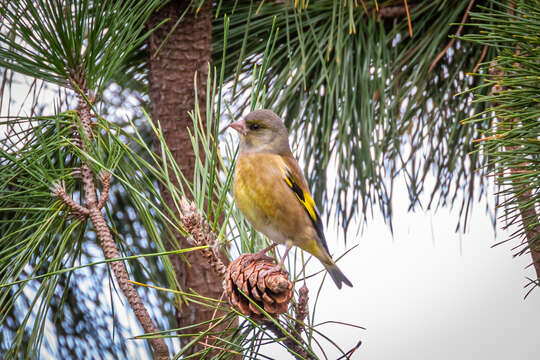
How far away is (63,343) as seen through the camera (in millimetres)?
1134

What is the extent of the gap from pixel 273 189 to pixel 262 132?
3.3 inches

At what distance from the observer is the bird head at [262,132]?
86cm

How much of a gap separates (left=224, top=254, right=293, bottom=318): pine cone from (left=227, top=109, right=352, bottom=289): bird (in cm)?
17

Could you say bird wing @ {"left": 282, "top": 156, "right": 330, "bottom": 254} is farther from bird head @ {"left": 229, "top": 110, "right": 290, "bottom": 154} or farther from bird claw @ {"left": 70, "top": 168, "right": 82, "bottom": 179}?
bird claw @ {"left": 70, "top": 168, "right": 82, "bottom": 179}

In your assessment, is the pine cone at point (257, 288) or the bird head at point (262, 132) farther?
the bird head at point (262, 132)

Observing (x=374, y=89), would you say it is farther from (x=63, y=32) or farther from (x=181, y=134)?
(x=63, y=32)

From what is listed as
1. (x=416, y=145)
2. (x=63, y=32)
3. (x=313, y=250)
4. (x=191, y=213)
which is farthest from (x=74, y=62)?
(x=416, y=145)

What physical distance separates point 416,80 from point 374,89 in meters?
0.09

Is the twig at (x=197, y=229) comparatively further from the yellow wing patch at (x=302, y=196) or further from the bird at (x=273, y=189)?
the yellow wing patch at (x=302, y=196)

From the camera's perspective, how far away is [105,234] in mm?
704

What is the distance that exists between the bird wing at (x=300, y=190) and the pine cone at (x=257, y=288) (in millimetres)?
282

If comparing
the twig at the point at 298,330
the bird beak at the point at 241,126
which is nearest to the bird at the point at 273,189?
the bird beak at the point at 241,126

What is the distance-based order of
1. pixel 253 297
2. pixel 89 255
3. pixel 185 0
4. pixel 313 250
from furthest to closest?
1. pixel 89 255
2. pixel 185 0
3. pixel 313 250
4. pixel 253 297

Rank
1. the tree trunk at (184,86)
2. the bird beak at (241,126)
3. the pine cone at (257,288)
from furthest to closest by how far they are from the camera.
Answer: the tree trunk at (184,86) < the bird beak at (241,126) < the pine cone at (257,288)
